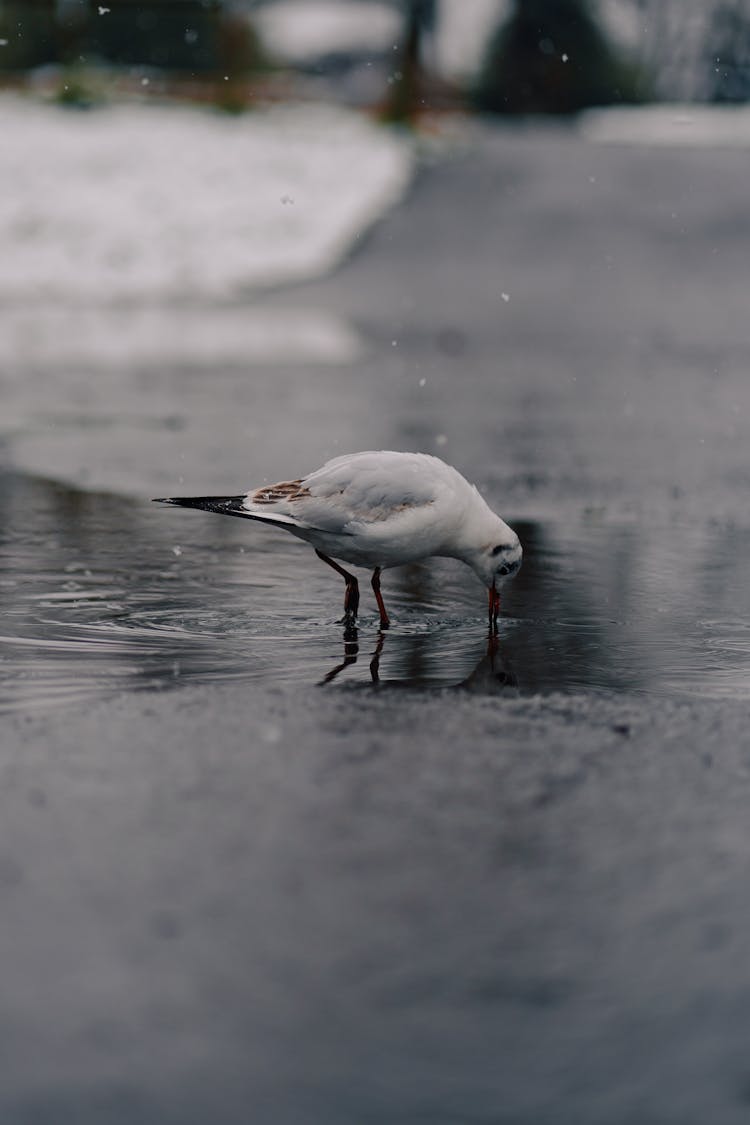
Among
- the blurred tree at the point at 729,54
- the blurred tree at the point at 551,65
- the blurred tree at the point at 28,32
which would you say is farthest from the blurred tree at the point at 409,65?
the blurred tree at the point at 28,32

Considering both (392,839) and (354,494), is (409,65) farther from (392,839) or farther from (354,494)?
(392,839)

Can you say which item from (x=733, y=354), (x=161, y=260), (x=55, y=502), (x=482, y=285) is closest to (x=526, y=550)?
(x=55, y=502)

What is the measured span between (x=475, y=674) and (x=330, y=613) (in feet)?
3.55

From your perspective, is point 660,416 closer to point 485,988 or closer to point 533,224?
point 485,988

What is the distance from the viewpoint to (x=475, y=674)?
604cm

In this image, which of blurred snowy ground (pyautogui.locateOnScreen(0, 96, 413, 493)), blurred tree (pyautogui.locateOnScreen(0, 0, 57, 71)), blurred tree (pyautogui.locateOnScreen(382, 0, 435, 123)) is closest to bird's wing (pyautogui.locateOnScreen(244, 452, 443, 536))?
blurred snowy ground (pyautogui.locateOnScreen(0, 96, 413, 493))

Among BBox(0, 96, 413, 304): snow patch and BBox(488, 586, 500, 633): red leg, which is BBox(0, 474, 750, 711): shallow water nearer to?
BBox(488, 586, 500, 633): red leg

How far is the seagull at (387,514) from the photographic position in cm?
652

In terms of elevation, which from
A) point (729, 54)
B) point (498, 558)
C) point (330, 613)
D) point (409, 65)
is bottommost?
point (409, 65)

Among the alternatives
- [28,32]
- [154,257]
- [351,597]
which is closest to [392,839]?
[351,597]

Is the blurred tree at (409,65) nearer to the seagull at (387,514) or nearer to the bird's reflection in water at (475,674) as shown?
the seagull at (387,514)

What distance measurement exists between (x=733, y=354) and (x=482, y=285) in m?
6.02

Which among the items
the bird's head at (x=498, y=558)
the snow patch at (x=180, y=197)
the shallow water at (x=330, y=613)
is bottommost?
the snow patch at (x=180, y=197)

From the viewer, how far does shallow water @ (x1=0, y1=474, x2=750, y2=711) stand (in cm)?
596
